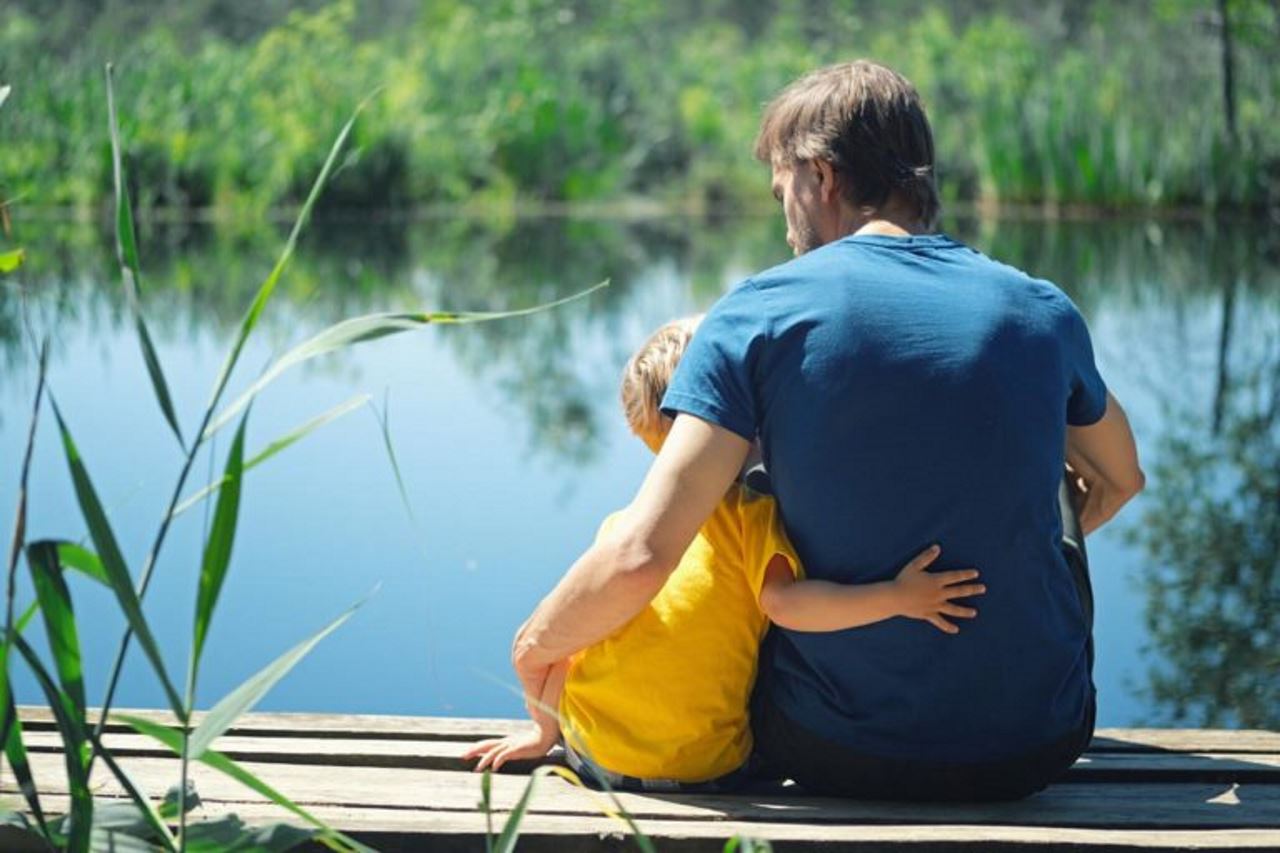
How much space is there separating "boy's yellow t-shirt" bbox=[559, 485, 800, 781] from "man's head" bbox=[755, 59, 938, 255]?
0.29 metres

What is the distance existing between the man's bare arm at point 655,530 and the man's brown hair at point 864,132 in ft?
1.02

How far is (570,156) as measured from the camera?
1653 centimetres

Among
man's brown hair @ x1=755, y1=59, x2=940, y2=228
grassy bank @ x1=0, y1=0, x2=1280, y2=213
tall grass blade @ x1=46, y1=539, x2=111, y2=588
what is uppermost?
man's brown hair @ x1=755, y1=59, x2=940, y2=228

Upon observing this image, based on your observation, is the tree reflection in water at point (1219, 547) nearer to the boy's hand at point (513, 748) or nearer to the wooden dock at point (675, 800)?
the wooden dock at point (675, 800)

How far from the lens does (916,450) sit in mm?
1919

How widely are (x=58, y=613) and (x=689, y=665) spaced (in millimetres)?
720

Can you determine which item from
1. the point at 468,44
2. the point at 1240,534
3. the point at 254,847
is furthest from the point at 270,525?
the point at 468,44

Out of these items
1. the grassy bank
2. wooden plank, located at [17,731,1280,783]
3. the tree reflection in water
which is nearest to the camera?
wooden plank, located at [17,731,1280,783]

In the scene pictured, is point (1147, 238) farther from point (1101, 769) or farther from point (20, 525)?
point (20, 525)

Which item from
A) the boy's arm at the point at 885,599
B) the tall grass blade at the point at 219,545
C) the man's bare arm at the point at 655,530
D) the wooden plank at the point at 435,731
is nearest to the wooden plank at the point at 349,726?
the wooden plank at the point at 435,731

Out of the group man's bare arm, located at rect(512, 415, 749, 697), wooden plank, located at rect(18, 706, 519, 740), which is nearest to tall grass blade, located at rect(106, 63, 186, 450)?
man's bare arm, located at rect(512, 415, 749, 697)

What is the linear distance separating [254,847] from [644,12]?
23809 mm

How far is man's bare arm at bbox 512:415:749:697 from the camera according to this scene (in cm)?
189

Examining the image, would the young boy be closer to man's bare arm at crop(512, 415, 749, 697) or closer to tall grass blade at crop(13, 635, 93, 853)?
man's bare arm at crop(512, 415, 749, 697)
